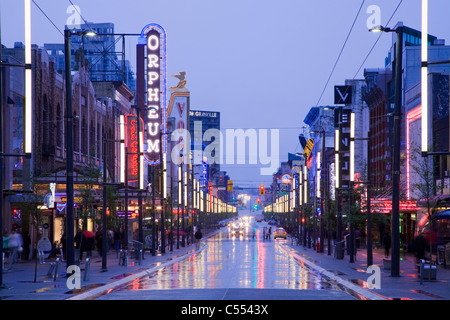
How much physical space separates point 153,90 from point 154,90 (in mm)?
120

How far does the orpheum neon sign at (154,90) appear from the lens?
7025 cm

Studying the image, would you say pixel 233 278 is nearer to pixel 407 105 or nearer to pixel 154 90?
pixel 407 105

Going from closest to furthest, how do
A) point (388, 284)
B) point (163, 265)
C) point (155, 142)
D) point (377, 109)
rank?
1. point (388, 284)
2. point (163, 265)
3. point (155, 142)
4. point (377, 109)

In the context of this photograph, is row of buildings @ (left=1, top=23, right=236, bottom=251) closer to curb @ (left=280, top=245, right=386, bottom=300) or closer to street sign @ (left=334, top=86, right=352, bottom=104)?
curb @ (left=280, top=245, right=386, bottom=300)

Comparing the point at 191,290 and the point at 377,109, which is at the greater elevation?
the point at 377,109

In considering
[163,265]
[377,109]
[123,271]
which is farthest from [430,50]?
[123,271]

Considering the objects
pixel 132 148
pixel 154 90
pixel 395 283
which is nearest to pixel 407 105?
pixel 132 148

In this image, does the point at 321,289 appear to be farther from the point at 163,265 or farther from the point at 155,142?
the point at 155,142

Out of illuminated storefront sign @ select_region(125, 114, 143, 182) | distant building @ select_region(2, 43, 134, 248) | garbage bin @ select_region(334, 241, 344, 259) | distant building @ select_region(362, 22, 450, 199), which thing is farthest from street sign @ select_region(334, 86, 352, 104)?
garbage bin @ select_region(334, 241, 344, 259)

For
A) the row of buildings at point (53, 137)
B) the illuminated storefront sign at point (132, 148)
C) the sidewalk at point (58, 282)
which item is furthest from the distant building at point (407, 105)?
the illuminated storefront sign at point (132, 148)
